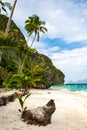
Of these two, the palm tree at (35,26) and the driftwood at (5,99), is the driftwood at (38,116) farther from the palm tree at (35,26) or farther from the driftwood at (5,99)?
the palm tree at (35,26)

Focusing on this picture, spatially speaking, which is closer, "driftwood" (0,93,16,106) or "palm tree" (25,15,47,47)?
"driftwood" (0,93,16,106)

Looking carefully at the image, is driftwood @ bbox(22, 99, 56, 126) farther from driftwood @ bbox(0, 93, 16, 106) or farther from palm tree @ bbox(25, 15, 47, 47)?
palm tree @ bbox(25, 15, 47, 47)

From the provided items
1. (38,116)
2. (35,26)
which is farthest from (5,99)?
(35,26)

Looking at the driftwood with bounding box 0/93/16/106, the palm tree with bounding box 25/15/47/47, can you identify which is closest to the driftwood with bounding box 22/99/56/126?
the driftwood with bounding box 0/93/16/106

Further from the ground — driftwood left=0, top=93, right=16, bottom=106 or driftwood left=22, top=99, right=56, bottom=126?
driftwood left=0, top=93, right=16, bottom=106

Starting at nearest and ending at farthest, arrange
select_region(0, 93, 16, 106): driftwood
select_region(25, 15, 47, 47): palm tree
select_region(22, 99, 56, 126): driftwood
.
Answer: select_region(22, 99, 56, 126): driftwood
select_region(0, 93, 16, 106): driftwood
select_region(25, 15, 47, 47): palm tree

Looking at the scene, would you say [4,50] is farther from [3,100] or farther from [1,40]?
[3,100]

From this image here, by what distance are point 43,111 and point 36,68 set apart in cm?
2982

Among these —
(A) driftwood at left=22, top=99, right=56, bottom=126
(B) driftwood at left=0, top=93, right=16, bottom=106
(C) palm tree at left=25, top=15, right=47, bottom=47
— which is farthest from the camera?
(C) palm tree at left=25, top=15, right=47, bottom=47

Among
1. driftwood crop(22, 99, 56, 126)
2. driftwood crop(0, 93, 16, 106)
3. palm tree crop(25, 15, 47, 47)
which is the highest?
palm tree crop(25, 15, 47, 47)

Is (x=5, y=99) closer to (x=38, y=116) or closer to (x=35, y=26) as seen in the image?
(x=38, y=116)

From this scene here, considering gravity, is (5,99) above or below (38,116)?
above

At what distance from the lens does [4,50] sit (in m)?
13.5

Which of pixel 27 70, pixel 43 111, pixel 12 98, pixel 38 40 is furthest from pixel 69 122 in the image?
pixel 38 40
